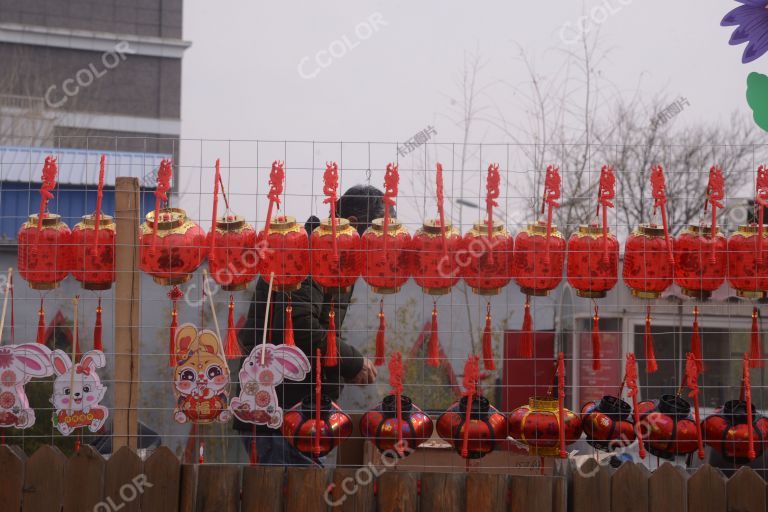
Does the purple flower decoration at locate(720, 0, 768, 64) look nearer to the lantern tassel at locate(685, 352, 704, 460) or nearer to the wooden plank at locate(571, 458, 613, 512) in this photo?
the lantern tassel at locate(685, 352, 704, 460)

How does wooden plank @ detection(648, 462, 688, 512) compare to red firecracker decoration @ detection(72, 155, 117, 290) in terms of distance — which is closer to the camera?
wooden plank @ detection(648, 462, 688, 512)

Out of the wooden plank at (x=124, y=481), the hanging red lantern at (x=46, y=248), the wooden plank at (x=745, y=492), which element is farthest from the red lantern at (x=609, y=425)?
the hanging red lantern at (x=46, y=248)

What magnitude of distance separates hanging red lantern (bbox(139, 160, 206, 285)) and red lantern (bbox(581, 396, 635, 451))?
5.77ft

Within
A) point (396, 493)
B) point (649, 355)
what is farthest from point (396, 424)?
point (649, 355)

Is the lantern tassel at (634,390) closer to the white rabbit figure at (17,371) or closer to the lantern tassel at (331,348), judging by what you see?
the lantern tassel at (331,348)

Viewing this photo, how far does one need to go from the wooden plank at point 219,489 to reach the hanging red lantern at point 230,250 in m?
0.74

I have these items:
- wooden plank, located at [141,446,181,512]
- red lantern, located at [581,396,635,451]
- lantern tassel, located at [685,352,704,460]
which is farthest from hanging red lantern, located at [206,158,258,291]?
lantern tassel, located at [685,352,704,460]

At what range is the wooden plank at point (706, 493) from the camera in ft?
11.6

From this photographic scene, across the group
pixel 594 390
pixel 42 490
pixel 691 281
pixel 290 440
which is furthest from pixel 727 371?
pixel 42 490

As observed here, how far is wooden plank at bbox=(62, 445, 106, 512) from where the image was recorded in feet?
11.7

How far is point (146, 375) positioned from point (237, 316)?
91 centimetres

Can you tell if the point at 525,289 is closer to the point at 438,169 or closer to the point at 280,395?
the point at 438,169

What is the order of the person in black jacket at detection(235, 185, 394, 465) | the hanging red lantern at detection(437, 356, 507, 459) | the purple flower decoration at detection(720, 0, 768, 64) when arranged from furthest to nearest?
the person in black jacket at detection(235, 185, 394, 465)
the hanging red lantern at detection(437, 356, 507, 459)
the purple flower decoration at detection(720, 0, 768, 64)

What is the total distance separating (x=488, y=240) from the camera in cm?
369
